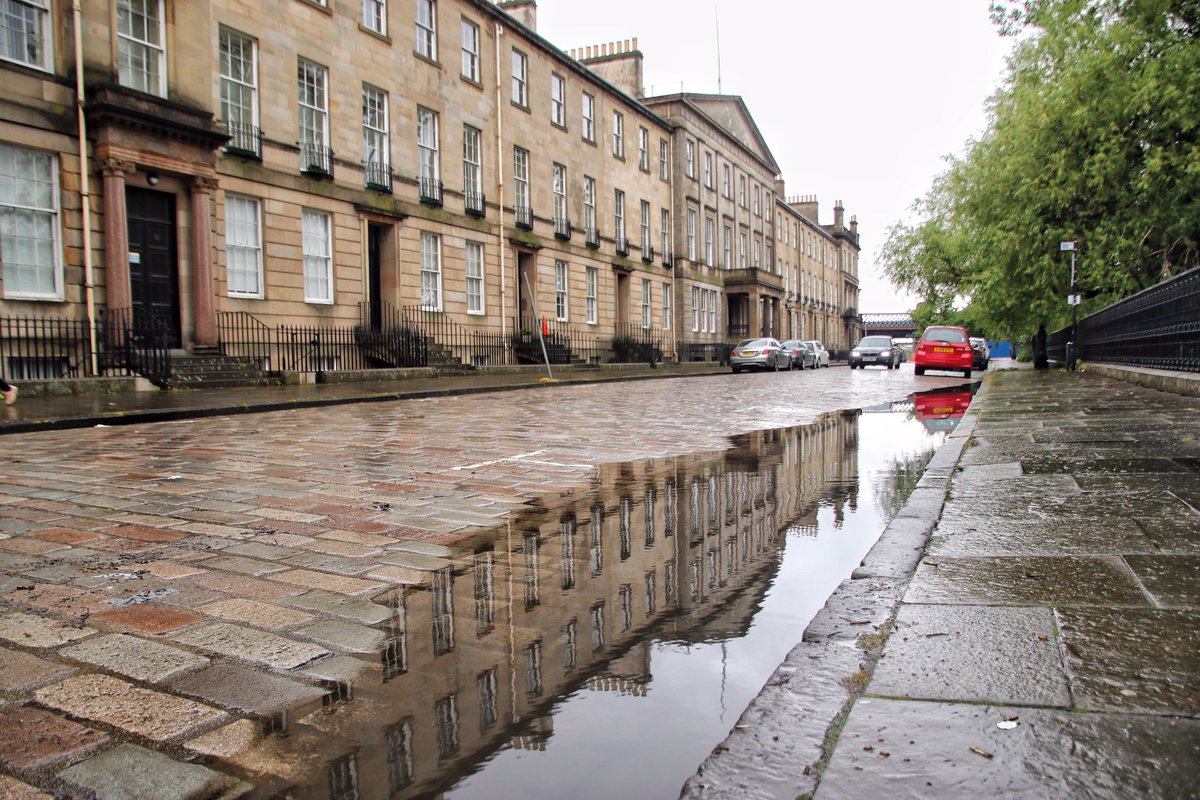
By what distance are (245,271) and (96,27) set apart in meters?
5.52

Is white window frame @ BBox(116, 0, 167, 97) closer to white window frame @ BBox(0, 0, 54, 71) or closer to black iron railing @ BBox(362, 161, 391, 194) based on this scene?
white window frame @ BBox(0, 0, 54, 71)

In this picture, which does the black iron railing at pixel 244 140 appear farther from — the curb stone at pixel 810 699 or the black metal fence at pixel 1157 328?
the curb stone at pixel 810 699

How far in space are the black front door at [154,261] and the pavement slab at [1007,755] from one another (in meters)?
17.7

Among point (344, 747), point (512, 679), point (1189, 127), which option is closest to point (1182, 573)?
point (512, 679)

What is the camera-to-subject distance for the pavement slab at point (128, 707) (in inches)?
85.5

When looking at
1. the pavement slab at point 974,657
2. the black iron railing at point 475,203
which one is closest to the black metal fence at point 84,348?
the black iron railing at point 475,203

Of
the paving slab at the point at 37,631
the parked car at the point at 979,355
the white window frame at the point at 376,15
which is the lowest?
the paving slab at the point at 37,631

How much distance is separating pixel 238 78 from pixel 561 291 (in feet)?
50.3

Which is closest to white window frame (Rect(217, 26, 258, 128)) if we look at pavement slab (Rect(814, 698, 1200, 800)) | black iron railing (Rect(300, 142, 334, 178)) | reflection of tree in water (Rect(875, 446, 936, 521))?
black iron railing (Rect(300, 142, 334, 178))

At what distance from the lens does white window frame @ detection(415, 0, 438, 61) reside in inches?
997

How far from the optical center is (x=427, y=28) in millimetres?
25594

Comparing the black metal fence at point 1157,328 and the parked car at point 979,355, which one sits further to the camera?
the parked car at point 979,355

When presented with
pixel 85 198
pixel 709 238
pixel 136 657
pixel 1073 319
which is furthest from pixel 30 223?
pixel 709 238

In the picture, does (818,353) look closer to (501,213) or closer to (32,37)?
(501,213)
